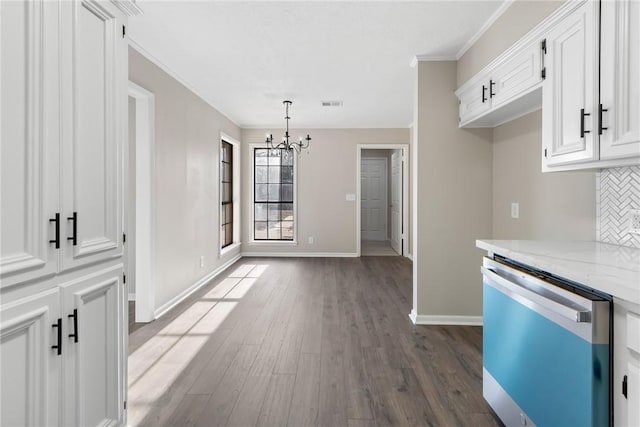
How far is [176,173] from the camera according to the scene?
152 inches

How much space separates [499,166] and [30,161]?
10.8ft

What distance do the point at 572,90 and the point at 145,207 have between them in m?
3.41

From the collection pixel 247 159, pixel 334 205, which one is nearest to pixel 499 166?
pixel 334 205

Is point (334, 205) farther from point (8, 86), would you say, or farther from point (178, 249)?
point (8, 86)

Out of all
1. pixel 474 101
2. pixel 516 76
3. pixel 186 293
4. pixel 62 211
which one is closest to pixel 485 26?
pixel 474 101

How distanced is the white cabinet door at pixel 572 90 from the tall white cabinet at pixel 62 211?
7.18 ft

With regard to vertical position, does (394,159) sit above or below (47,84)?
above

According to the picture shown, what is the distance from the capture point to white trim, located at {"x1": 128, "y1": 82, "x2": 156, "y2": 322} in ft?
10.8

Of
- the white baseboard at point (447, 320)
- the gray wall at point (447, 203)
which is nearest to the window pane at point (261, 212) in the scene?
the gray wall at point (447, 203)

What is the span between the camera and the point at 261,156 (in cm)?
708

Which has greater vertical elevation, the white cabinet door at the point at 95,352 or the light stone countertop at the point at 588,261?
the light stone countertop at the point at 588,261

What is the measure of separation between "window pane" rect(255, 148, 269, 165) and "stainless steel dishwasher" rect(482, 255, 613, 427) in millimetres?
5721

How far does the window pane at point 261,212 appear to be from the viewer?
279 inches

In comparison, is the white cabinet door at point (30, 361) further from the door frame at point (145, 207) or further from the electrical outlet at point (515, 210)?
the electrical outlet at point (515, 210)
